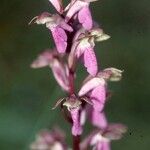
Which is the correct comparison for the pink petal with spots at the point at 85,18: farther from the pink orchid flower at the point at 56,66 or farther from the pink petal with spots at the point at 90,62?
the pink orchid flower at the point at 56,66

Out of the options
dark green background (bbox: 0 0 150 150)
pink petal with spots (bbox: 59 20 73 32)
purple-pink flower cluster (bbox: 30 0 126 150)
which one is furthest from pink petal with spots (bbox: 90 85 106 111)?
dark green background (bbox: 0 0 150 150)

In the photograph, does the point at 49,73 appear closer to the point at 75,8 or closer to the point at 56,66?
the point at 56,66

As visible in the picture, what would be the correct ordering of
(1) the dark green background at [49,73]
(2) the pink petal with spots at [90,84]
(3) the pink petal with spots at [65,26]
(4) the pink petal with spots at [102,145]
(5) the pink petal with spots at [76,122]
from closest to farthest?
(3) the pink petal with spots at [65,26]
(5) the pink petal with spots at [76,122]
(2) the pink petal with spots at [90,84]
(4) the pink petal with spots at [102,145]
(1) the dark green background at [49,73]

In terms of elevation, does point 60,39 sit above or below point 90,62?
above

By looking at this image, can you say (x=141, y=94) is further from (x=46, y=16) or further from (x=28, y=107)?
(x=46, y=16)

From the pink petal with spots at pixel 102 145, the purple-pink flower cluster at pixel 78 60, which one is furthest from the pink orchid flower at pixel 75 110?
the pink petal with spots at pixel 102 145

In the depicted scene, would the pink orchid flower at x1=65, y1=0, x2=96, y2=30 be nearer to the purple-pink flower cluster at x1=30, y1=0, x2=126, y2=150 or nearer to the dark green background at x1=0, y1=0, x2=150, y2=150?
the purple-pink flower cluster at x1=30, y1=0, x2=126, y2=150

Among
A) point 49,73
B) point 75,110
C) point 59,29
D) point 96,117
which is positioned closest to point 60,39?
point 59,29
